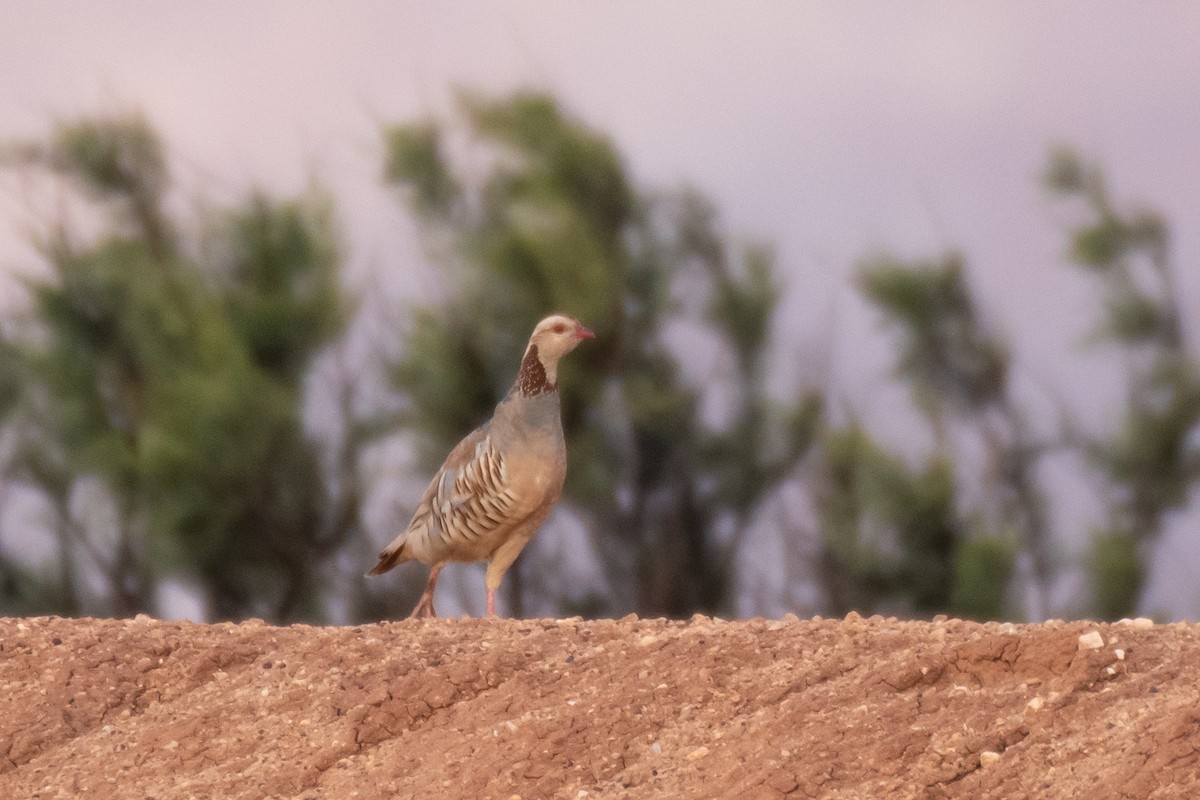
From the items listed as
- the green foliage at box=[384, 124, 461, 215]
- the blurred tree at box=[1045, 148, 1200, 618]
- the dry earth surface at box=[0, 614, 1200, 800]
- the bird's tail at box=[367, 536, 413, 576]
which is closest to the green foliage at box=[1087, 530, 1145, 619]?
the blurred tree at box=[1045, 148, 1200, 618]

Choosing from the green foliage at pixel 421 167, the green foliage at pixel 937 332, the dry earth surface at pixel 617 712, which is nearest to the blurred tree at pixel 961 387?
the green foliage at pixel 937 332

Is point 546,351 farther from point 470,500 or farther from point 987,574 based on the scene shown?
point 987,574

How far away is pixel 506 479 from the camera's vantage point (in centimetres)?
770

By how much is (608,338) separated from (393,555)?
768 centimetres

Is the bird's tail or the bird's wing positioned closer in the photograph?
the bird's wing

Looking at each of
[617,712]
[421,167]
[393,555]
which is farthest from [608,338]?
[617,712]

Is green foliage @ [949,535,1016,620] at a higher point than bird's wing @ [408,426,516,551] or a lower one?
lower

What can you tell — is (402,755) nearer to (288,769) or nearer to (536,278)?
(288,769)

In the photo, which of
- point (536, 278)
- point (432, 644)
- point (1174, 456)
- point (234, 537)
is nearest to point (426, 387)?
point (536, 278)

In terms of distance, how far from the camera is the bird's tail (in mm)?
8398

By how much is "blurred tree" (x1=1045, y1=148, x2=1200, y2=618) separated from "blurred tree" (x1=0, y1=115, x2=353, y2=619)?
8.47 meters

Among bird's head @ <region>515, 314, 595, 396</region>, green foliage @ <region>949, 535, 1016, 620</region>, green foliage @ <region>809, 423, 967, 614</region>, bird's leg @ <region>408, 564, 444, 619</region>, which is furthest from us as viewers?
green foliage @ <region>809, 423, 967, 614</region>

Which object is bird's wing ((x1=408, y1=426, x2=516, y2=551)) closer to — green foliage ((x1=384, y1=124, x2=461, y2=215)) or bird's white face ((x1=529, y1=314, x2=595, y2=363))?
bird's white face ((x1=529, y1=314, x2=595, y2=363))

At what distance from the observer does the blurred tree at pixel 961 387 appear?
15.8 m
